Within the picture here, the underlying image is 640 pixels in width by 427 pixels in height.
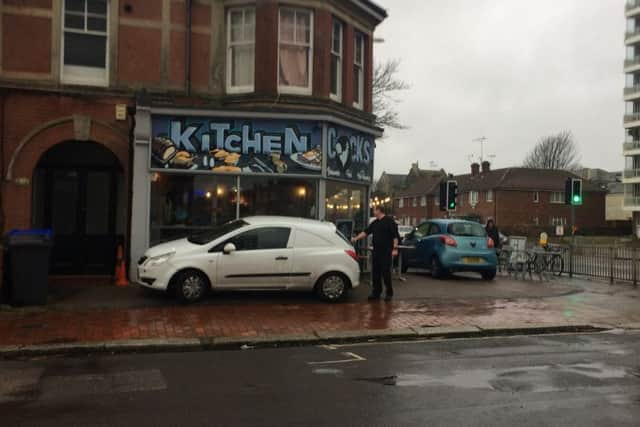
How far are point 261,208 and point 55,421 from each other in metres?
9.44

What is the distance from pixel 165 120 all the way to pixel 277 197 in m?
3.02

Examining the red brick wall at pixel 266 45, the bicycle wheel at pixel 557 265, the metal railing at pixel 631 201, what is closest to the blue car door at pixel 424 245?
the bicycle wheel at pixel 557 265

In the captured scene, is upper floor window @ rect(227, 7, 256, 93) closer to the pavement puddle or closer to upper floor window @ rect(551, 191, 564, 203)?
the pavement puddle

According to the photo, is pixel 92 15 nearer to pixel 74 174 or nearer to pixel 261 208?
pixel 74 174

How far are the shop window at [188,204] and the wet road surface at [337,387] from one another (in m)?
6.33

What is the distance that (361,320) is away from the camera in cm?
1005

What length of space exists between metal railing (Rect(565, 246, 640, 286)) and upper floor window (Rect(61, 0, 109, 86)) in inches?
541

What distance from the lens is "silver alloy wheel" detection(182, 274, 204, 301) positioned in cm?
1095

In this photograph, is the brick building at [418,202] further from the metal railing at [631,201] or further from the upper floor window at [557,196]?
the metal railing at [631,201]

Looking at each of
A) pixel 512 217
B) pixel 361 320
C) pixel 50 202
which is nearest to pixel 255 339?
pixel 361 320

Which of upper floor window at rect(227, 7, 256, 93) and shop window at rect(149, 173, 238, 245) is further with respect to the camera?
upper floor window at rect(227, 7, 256, 93)

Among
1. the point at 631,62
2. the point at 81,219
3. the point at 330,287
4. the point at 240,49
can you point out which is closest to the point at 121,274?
the point at 81,219

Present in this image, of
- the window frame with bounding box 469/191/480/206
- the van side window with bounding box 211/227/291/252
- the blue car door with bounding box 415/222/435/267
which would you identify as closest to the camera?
the van side window with bounding box 211/227/291/252

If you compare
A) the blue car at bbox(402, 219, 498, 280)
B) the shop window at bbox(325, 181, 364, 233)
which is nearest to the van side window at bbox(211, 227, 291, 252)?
the shop window at bbox(325, 181, 364, 233)
